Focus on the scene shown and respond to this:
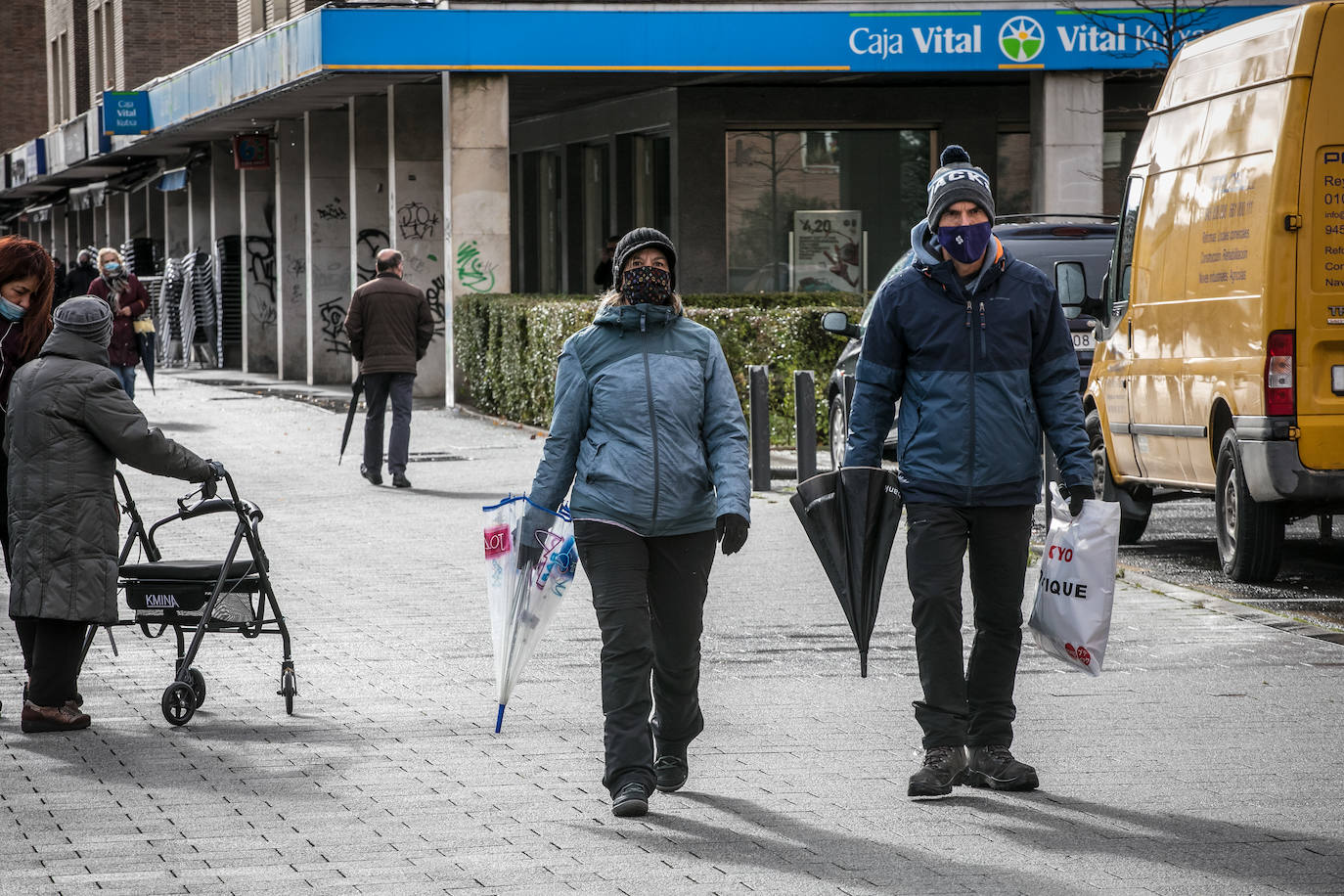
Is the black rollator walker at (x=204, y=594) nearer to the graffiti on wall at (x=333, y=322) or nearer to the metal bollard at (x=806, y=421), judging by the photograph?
the metal bollard at (x=806, y=421)

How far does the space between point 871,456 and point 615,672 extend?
1033mm

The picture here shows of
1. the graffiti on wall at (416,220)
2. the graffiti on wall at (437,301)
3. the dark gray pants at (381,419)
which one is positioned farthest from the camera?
the graffiti on wall at (437,301)

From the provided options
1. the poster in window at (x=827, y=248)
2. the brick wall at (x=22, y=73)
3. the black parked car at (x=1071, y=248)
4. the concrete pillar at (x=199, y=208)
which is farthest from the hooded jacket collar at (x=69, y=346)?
the brick wall at (x=22, y=73)

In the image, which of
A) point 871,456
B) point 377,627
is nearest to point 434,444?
point 377,627

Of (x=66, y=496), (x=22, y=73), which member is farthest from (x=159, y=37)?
(x=66, y=496)

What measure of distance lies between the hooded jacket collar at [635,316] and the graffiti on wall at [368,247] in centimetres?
2192

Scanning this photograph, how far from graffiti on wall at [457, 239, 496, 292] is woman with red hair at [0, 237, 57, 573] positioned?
15.8 m

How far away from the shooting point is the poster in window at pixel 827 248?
27.7 m

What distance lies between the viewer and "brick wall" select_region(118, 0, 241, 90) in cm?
4803

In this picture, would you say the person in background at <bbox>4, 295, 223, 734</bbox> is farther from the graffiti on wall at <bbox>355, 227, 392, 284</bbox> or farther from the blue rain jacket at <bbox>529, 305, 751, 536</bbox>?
the graffiti on wall at <bbox>355, 227, 392, 284</bbox>

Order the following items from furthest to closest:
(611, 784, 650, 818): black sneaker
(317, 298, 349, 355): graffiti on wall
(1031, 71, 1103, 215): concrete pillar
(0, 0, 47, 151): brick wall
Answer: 1. (0, 0, 47, 151): brick wall
2. (317, 298, 349, 355): graffiti on wall
3. (1031, 71, 1103, 215): concrete pillar
4. (611, 784, 650, 818): black sneaker

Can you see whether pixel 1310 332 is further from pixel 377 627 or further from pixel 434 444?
pixel 434 444

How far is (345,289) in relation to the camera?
1201 inches

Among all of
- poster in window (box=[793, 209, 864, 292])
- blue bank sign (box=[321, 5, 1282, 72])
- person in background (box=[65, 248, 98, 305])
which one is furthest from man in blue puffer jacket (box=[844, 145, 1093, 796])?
poster in window (box=[793, 209, 864, 292])
